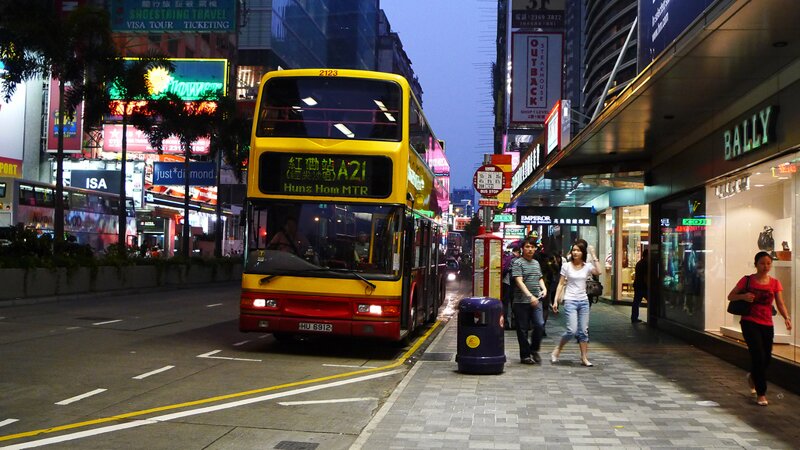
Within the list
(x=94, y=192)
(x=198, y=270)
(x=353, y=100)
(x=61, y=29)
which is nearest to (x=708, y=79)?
(x=353, y=100)

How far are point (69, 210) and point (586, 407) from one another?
3206 centimetres

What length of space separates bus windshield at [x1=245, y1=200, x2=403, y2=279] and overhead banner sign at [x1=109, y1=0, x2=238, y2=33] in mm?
15710

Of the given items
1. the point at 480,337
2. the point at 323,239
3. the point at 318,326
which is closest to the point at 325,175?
the point at 323,239

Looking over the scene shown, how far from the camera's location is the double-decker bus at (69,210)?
30438mm

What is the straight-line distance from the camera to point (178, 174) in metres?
33.5

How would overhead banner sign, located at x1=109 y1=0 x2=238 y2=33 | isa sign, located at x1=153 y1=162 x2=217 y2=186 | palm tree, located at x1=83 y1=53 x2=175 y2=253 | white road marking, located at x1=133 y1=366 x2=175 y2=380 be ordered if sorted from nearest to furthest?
white road marking, located at x1=133 y1=366 x2=175 y2=380 < overhead banner sign, located at x1=109 y1=0 x2=238 y2=33 < palm tree, located at x1=83 y1=53 x2=175 y2=253 < isa sign, located at x1=153 y1=162 x2=217 y2=186

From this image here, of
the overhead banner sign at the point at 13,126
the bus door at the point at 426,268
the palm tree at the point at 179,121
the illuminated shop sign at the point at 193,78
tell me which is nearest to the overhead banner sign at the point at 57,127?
the overhead banner sign at the point at 13,126

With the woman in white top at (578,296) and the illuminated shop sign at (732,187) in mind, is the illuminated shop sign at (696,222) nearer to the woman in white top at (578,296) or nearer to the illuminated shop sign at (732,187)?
the illuminated shop sign at (732,187)

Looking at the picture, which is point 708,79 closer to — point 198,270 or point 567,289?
point 567,289

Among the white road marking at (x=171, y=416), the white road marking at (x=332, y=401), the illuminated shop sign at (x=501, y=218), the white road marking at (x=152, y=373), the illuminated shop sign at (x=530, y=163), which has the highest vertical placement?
the illuminated shop sign at (x=530, y=163)

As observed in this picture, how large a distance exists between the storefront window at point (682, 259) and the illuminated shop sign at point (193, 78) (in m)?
31.2

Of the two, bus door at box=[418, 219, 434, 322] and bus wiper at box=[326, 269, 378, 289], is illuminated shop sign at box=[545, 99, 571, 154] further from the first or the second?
bus wiper at box=[326, 269, 378, 289]

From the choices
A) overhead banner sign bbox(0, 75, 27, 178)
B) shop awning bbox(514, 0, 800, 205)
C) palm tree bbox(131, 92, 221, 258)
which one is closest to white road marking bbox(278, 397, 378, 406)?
shop awning bbox(514, 0, 800, 205)

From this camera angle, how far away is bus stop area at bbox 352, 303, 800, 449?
21.7 feet
